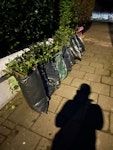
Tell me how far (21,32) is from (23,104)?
72.2 inches

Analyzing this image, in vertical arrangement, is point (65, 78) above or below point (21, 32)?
below

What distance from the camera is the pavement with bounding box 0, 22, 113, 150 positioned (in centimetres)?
286

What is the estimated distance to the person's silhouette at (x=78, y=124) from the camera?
9.18 ft

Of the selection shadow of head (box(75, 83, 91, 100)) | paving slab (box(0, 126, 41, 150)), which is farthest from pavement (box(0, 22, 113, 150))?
shadow of head (box(75, 83, 91, 100))

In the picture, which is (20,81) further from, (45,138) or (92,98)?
(92,98)

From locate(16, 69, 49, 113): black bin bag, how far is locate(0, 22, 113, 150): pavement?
19 centimetres

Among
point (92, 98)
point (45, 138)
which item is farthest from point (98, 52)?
point (45, 138)

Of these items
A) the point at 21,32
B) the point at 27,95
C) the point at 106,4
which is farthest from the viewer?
the point at 106,4

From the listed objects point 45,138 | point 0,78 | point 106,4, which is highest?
point 0,78

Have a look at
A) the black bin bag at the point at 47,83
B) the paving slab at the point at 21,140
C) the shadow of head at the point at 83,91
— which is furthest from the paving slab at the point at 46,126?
the shadow of head at the point at 83,91

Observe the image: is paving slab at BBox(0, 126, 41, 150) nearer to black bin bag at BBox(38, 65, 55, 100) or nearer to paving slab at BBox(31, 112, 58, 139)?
paving slab at BBox(31, 112, 58, 139)

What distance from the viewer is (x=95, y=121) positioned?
3.21 meters

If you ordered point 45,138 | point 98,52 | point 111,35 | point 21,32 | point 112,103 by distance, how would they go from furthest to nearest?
1. point 111,35
2. point 98,52
3. point 21,32
4. point 112,103
5. point 45,138

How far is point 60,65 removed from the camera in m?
4.32
